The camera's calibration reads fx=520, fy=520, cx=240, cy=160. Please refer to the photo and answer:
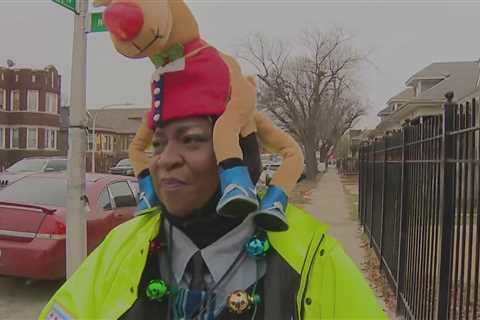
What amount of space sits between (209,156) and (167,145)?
0.13 m

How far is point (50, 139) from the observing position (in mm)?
46406

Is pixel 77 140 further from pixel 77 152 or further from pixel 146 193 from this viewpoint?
pixel 146 193

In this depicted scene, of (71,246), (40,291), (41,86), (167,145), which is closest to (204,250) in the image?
(167,145)

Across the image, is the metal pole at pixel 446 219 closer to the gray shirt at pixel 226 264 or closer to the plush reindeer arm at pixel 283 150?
the plush reindeer arm at pixel 283 150

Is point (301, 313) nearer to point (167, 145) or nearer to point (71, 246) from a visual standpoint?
point (167, 145)

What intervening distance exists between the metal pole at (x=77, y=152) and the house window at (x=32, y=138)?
137 ft

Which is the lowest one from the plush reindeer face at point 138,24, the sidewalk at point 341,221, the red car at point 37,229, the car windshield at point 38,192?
the sidewalk at point 341,221

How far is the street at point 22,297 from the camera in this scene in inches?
205

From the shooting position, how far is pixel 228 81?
155 cm

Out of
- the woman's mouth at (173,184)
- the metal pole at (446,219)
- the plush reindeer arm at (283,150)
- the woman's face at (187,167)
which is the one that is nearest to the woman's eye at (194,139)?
the woman's face at (187,167)

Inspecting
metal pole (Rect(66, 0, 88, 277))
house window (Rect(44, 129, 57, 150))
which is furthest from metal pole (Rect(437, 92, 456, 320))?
house window (Rect(44, 129, 57, 150))

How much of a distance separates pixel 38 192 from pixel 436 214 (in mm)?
4617

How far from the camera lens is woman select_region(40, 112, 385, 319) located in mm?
1425

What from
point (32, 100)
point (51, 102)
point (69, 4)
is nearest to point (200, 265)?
point (69, 4)
